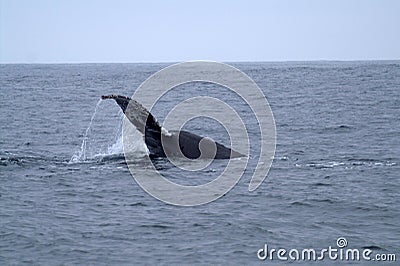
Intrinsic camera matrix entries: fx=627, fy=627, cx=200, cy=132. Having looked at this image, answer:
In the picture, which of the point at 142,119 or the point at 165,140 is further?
the point at 165,140

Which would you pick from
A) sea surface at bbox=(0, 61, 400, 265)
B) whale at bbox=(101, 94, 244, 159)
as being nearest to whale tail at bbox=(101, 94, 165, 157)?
whale at bbox=(101, 94, 244, 159)

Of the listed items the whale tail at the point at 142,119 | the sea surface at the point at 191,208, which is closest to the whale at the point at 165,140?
the whale tail at the point at 142,119

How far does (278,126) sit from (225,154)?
32.2 feet

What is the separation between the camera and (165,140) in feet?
45.9

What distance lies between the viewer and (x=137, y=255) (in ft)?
26.9

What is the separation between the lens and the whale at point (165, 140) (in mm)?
13172

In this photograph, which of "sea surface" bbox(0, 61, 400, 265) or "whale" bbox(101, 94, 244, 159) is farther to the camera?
"whale" bbox(101, 94, 244, 159)

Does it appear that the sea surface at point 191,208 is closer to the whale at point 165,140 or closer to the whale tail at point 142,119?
the whale at point 165,140

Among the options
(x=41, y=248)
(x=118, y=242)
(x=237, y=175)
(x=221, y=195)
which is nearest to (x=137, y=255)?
(x=118, y=242)

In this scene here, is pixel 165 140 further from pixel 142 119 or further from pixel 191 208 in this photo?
pixel 191 208

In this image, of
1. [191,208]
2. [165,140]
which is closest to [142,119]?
[165,140]

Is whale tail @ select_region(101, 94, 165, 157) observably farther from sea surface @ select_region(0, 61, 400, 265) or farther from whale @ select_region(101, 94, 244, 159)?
sea surface @ select_region(0, 61, 400, 265)

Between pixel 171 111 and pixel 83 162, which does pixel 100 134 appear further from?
pixel 171 111

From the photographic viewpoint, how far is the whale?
13.2 m
